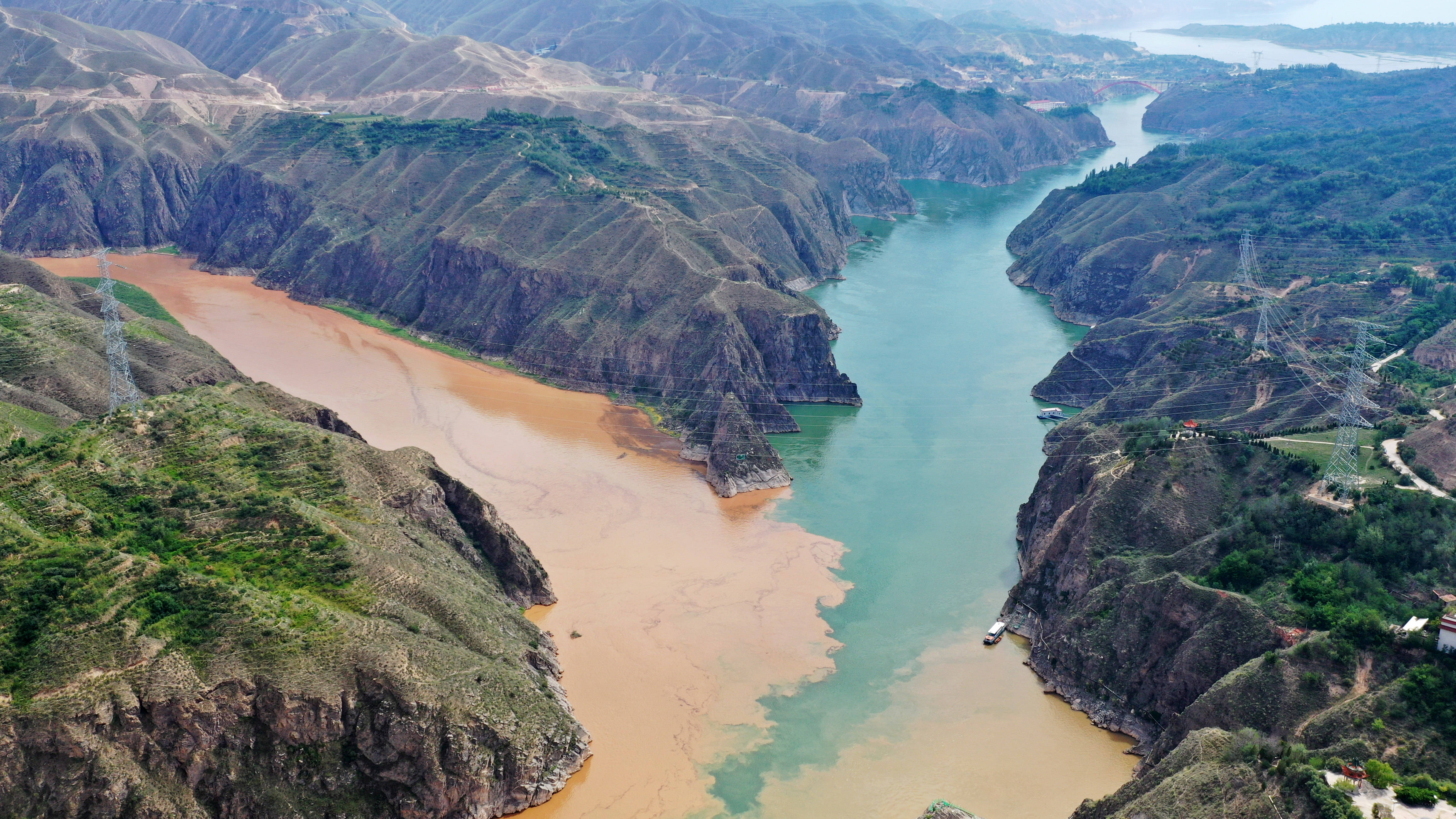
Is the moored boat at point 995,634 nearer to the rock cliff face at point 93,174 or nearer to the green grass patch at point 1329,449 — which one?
the green grass patch at point 1329,449

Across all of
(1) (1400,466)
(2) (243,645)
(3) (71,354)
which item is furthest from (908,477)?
(3) (71,354)

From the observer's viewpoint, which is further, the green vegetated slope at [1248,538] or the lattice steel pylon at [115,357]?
the lattice steel pylon at [115,357]

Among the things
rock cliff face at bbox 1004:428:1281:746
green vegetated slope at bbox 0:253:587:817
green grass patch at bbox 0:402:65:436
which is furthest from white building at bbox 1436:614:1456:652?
green grass patch at bbox 0:402:65:436

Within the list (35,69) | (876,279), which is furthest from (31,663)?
(35,69)

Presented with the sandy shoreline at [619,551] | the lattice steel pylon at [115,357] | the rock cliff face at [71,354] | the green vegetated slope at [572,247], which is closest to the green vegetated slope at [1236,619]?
the sandy shoreline at [619,551]

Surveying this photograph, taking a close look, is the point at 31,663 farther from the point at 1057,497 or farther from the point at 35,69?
the point at 35,69

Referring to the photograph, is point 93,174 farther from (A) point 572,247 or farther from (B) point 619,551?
(B) point 619,551
